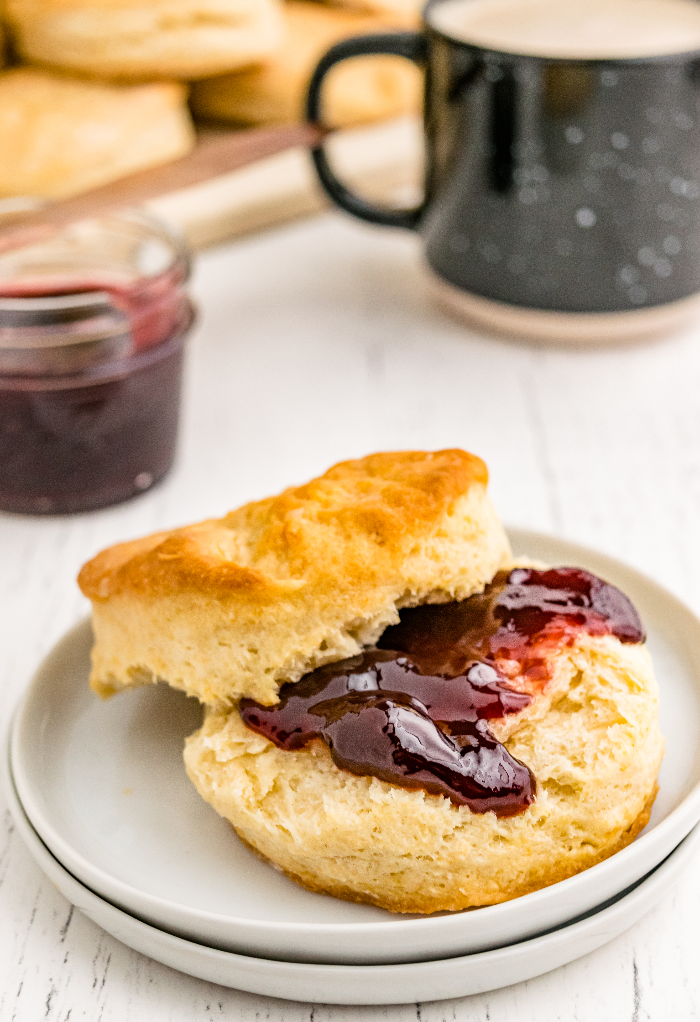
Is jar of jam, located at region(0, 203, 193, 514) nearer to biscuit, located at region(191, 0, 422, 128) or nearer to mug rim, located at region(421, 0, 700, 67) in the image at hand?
mug rim, located at region(421, 0, 700, 67)

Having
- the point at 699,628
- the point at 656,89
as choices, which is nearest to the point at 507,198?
the point at 656,89

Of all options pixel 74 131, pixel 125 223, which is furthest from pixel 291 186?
pixel 125 223

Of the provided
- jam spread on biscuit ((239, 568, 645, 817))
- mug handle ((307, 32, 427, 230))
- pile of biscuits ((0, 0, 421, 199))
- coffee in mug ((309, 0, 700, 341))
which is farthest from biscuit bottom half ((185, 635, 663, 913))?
pile of biscuits ((0, 0, 421, 199))

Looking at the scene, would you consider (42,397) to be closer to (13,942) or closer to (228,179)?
(13,942)

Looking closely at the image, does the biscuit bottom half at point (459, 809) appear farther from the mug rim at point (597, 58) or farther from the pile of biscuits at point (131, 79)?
the pile of biscuits at point (131, 79)

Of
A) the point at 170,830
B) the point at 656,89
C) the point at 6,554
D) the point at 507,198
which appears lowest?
the point at 6,554
